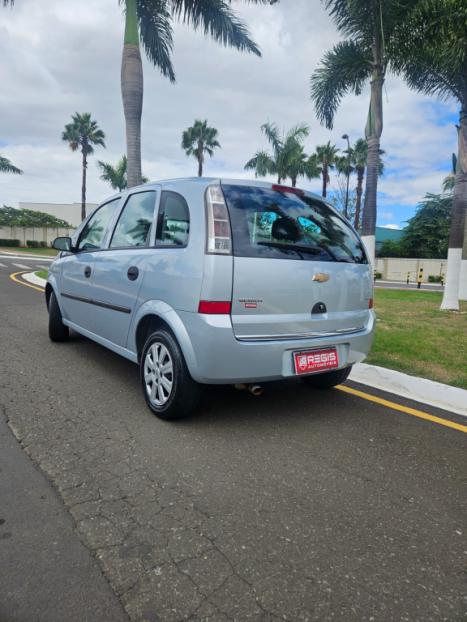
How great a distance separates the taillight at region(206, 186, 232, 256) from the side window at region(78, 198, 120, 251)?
5.52ft

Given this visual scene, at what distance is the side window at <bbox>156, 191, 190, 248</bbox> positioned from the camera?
10.2 ft

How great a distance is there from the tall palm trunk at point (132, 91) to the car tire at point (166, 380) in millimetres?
10514

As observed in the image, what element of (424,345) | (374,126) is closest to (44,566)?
(424,345)

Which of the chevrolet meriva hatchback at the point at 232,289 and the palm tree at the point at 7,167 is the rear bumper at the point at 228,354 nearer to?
the chevrolet meriva hatchback at the point at 232,289

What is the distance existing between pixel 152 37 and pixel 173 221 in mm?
14559

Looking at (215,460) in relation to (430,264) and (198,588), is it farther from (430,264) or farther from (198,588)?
(430,264)

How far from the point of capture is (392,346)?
577cm

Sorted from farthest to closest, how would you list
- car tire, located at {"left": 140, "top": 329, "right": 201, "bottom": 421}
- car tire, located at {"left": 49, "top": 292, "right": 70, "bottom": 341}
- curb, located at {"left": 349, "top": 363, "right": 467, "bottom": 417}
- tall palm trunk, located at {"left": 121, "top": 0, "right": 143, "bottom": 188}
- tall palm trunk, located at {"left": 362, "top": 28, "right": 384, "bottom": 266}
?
tall palm trunk, located at {"left": 121, "top": 0, "right": 143, "bottom": 188}
tall palm trunk, located at {"left": 362, "top": 28, "right": 384, "bottom": 266}
car tire, located at {"left": 49, "top": 292, "right": 70, "bottom": 341}
curb, located at {"left": 349, "top": 363, "right": 467, "bottom": 417}
car tire, located at {"left": 140, "top": 329, "right": 201, "bottom": 421}

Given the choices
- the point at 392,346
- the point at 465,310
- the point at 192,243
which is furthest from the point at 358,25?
the point at 192,243

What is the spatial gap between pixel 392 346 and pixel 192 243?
12.6 feet

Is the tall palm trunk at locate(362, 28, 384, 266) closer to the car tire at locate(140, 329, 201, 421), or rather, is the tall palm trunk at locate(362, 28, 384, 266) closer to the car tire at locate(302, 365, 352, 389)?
the car tire at locate(302, 365, 352, 389)

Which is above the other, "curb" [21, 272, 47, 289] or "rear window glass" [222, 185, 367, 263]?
"rear window glass" [222, 185, 367, 263]

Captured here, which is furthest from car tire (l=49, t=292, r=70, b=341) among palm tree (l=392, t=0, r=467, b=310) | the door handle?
palm tree (l=392, t=0, r=467, b=310)

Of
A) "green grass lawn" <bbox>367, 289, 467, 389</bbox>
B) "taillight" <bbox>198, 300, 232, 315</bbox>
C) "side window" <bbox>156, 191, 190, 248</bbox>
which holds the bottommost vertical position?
"green grass lawn" <bbox>367, 289, 467, 389</bbox>
